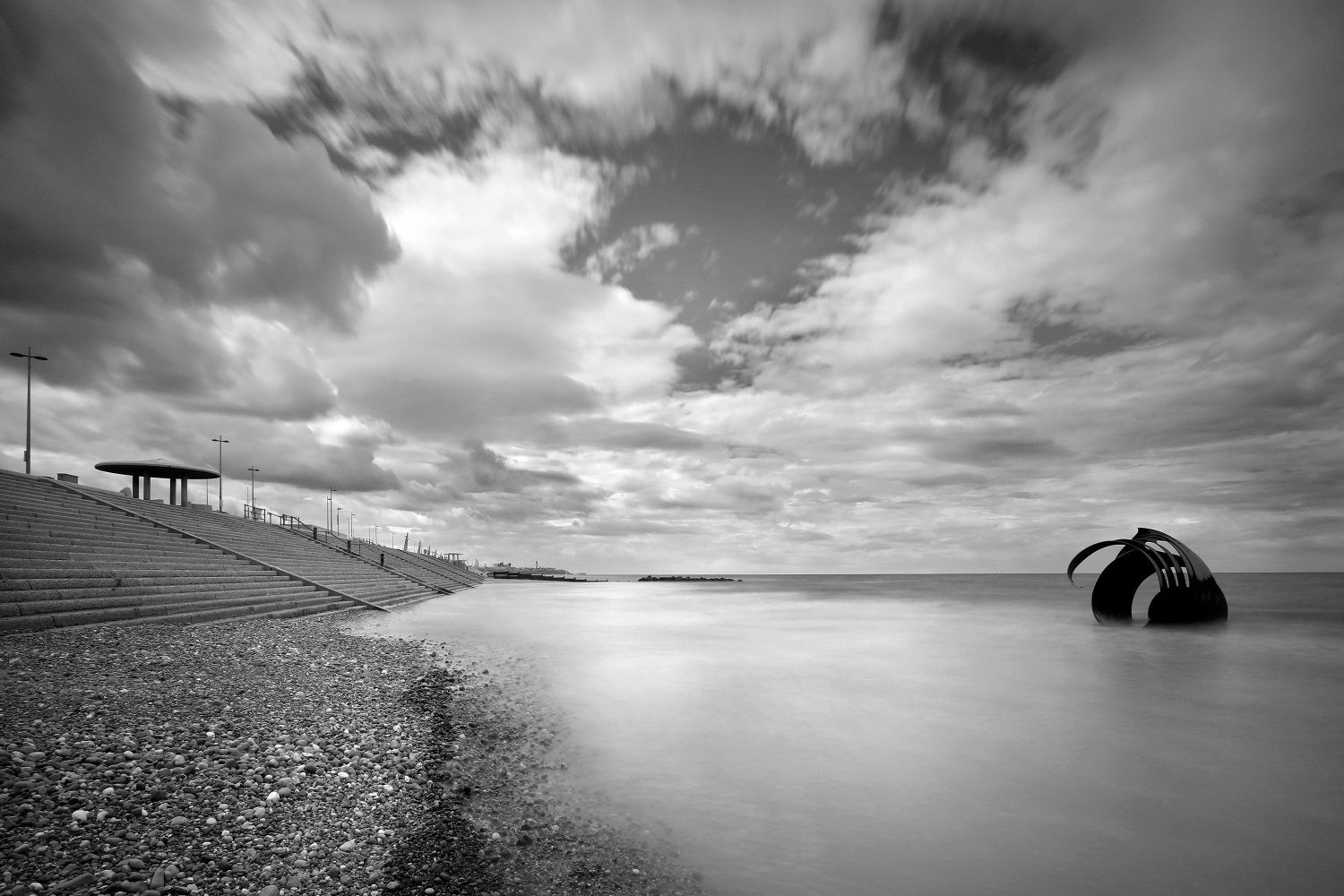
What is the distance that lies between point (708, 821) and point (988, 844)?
3.27m

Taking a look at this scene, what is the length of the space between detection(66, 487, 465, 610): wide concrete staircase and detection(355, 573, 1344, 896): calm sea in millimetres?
11762

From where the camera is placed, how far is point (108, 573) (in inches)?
629

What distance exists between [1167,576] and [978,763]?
2238cm

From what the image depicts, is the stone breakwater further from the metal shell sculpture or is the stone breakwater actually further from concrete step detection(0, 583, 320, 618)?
the metal shell sculpture

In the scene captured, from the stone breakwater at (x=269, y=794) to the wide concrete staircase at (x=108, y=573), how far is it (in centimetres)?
391

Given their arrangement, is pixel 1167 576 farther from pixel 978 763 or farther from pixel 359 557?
pixel 359 557

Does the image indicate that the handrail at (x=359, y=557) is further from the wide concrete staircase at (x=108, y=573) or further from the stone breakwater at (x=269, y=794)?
the stone breakwater at (x=269, y=794)

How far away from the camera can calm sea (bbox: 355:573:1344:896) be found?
241 inches

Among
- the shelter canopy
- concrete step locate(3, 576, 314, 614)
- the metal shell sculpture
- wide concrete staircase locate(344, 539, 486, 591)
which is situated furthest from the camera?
wide concrete staircase locate(344, 539, 486, 591)

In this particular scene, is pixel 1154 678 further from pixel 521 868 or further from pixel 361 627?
pixel 361 627

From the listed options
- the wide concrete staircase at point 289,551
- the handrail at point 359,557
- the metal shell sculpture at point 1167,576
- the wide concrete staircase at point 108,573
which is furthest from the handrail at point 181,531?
the metal shell sculpture at point 1167,576

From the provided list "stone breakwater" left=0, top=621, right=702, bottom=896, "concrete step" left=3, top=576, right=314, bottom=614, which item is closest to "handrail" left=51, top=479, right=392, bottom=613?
"concrete step" left=3, top=576, right=314, bottom=614

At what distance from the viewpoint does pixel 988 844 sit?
6.59m

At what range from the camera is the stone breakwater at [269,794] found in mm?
4512
